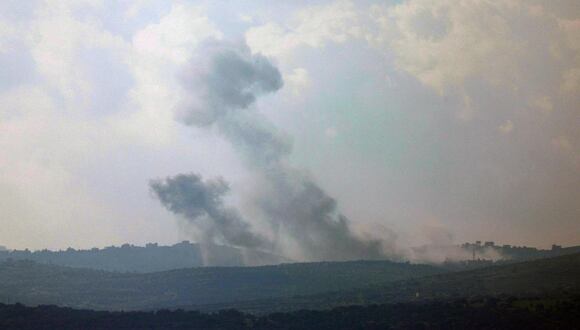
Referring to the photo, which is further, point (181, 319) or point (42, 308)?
point (42, 308)

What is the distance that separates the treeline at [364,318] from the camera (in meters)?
138

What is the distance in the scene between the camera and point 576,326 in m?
130

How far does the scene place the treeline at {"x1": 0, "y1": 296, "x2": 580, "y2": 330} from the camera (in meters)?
A: 138

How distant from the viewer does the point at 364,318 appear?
5837 inches

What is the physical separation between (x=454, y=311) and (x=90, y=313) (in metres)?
70.0

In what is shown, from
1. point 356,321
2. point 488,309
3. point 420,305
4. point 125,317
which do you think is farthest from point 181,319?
point 488,309

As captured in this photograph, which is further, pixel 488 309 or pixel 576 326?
pixel 488 309

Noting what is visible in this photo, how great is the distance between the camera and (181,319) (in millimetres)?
151500

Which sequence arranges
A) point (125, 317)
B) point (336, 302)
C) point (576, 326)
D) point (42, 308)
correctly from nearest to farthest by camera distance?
point (576, 326) < point (125, 317) < point (42, 308) < point (336, 302)

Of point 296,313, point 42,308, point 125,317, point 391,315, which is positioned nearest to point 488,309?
point 391,315

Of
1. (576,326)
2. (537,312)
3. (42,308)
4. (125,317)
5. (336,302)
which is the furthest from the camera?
(336,302)

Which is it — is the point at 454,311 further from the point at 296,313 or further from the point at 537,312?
the point at 296,313

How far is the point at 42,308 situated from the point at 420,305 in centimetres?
7582

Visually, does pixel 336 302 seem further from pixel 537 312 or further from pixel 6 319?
pixel 6 319
